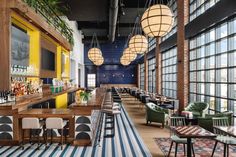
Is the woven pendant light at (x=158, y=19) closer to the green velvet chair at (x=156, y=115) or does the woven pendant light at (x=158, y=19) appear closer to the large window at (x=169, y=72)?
the green velvet chair at (x=156, y=115)

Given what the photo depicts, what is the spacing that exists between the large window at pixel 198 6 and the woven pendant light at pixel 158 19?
3.67 meters

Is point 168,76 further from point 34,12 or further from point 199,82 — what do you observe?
point 34,12

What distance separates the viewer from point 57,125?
18.9 feet

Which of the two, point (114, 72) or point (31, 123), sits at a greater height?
point (114, 72)

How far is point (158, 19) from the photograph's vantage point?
5.50 m

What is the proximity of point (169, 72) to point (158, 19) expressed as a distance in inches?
364

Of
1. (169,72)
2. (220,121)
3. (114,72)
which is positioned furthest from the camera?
(114,72)

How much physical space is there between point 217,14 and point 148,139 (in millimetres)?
3924

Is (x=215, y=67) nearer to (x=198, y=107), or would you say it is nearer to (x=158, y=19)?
(x=198, y=107)

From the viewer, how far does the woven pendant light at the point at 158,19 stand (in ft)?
18.0

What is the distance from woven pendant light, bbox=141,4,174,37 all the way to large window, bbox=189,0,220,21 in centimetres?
367

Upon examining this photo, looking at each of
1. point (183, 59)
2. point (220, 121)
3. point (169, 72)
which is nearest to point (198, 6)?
point (183, 59)

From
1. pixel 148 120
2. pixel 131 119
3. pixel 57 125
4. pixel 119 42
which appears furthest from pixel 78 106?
pixel 119 42

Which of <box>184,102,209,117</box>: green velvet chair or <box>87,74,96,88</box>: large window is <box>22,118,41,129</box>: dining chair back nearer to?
<box>184,102,209,117</box>: green velvet chair
